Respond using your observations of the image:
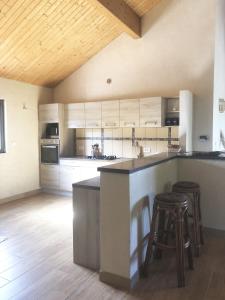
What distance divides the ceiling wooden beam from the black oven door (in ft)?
9.07

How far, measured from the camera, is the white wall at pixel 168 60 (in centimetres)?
475

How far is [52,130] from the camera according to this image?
5973 mm

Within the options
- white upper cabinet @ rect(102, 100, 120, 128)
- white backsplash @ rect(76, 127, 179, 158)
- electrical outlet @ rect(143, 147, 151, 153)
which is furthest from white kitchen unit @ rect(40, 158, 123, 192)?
white upper cabinet @ rect(102, 100, 120, 128)

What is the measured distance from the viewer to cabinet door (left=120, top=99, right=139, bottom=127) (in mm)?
5062

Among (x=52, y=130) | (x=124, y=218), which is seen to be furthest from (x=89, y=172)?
(x=124, y=218)

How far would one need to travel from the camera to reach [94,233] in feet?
8.68

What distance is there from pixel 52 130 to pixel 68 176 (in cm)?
115

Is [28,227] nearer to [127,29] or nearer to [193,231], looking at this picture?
[193,231]

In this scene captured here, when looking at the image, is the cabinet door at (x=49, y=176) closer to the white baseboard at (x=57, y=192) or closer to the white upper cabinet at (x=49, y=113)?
the white baseboard at (x=57, y=192)

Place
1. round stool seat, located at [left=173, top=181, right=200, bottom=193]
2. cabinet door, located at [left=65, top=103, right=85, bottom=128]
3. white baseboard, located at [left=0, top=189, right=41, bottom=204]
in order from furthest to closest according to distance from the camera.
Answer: cabinet door, located at [left=65, top=103, right=85, bottom=128] → white baseboard, located at [left=0, top=189, right=41, bottom=204] → round stool seat, located at [left=173, top=181, right=200, bottom=193]

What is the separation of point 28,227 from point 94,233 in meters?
1.59

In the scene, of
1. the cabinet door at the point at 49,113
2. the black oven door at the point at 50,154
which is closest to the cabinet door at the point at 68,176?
the black oven door at the point at 50,154

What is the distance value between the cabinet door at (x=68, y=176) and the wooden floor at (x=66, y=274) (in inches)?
71.4

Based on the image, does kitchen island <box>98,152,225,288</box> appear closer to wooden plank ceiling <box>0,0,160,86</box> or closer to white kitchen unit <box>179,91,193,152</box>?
white kitchen unit <box>179,91,193,152</box>
